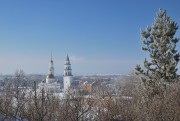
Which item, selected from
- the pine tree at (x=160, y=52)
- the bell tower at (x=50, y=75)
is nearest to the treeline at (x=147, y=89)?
the pine tree at (x=160, y=52)

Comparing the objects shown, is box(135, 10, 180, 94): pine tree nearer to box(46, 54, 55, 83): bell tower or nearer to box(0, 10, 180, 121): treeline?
box(0, 10, 180, 121): treeline

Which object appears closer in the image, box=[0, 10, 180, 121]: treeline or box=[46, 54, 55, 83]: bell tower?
box=[0, 10, 180, 121]: treeline

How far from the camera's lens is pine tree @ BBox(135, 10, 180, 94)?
105 ft

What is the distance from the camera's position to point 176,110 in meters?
25.8

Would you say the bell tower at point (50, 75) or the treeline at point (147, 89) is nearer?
the treeline at point (147, 89)

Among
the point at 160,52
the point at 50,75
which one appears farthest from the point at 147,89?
the point at 50,75

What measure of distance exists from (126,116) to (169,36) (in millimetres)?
7611

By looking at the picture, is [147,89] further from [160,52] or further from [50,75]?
[50,75]

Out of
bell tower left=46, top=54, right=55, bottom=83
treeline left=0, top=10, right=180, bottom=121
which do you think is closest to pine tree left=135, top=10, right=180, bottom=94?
treeline left=0, top=10, right=180, bottom=121

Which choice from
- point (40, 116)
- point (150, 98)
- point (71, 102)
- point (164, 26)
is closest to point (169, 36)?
point (164, 26)

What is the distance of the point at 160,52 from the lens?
3244 cm

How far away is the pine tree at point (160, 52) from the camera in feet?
105

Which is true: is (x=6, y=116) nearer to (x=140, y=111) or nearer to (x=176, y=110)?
(x=140, y=111)

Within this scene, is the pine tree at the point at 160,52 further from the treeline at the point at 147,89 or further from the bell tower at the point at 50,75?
the bell tower at the point at 50,75
